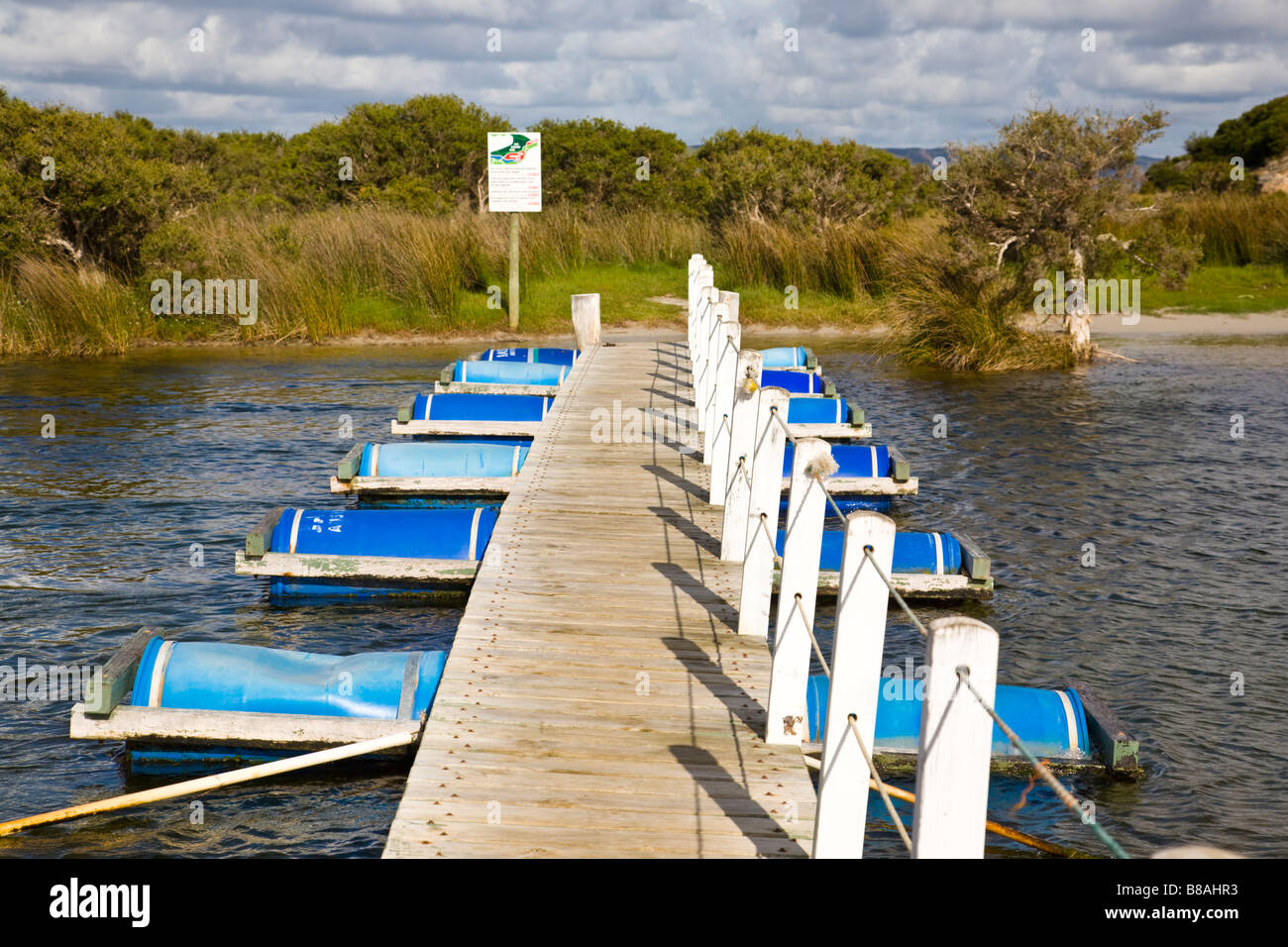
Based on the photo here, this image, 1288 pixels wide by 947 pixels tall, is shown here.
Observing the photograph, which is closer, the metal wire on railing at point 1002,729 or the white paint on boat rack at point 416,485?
the metal wire on railing at point 1002,729

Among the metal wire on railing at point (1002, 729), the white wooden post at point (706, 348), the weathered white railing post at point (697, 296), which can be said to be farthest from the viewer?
the weathered white railing post at point (697, 296)

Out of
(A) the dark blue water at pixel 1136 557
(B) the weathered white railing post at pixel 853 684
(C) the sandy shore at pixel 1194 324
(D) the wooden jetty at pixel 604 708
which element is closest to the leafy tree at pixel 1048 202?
(A) the dark blue water at pixel 1136 557

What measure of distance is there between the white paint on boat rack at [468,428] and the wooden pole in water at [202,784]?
780 centimetres

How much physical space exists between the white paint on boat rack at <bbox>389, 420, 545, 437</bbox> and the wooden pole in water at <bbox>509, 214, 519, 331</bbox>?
9.61 metres

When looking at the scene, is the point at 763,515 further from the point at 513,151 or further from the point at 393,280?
the point at 393,280

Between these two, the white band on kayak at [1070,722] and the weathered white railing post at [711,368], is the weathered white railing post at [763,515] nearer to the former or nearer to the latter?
the white band on kayak at [1070,722]

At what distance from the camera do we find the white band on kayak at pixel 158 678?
22.1 feet

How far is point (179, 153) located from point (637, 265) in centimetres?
1866

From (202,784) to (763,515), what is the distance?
3.24 meters

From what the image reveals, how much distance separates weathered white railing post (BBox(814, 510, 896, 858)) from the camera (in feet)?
14.2

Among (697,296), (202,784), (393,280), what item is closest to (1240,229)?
(697,296)

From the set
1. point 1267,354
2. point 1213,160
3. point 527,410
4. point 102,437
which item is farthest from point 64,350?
point 1213,160

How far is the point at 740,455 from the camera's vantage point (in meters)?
8.67
